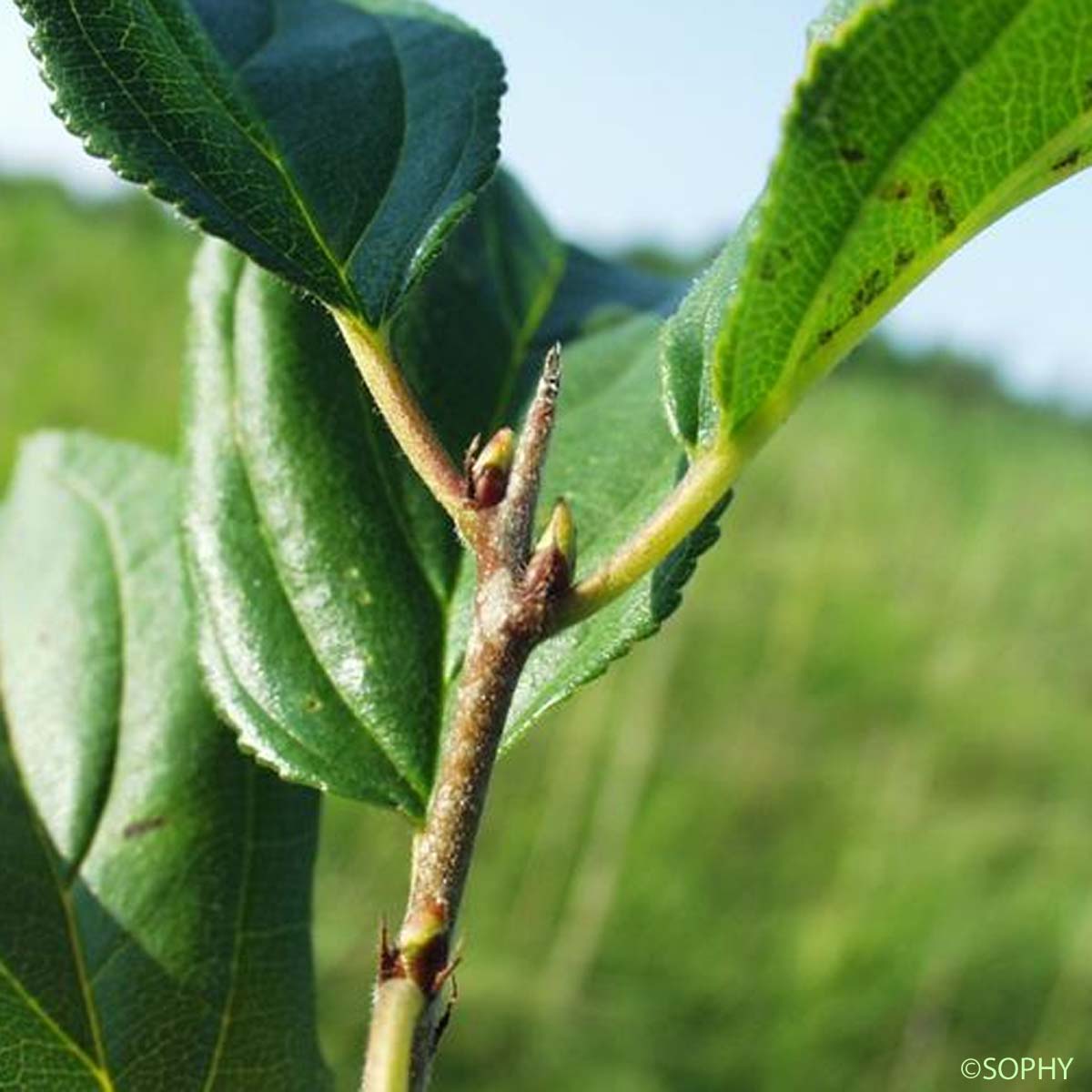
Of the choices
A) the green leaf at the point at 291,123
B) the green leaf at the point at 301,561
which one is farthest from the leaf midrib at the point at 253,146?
the green leaf at the point at 301,561

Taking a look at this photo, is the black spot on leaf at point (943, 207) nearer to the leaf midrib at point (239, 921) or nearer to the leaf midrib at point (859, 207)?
the leaf midrib at point (859, 207)

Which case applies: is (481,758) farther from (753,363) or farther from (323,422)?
(323,422)

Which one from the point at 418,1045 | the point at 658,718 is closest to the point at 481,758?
the point at 418,1045

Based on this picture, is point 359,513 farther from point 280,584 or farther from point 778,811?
point 778,811

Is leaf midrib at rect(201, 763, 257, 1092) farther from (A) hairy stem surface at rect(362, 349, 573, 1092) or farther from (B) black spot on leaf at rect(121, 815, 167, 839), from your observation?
(A) hairy stem surface at rect(362, 349, 573, 1092)

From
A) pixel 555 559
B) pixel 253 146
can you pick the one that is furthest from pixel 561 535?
pixel 253 146

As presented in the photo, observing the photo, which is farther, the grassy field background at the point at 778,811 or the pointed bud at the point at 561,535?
the grassy field background at the point at 778,811
